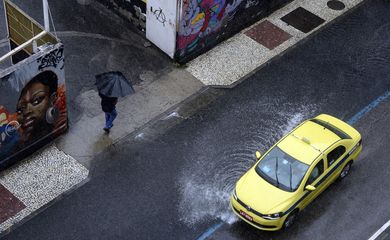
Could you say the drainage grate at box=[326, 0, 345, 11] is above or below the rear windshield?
below

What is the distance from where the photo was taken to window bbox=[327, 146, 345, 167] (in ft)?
52.5

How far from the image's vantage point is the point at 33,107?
53.5 feet

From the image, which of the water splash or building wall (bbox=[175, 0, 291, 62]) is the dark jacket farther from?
building wall (bbox=[175, 0, 291, 62])

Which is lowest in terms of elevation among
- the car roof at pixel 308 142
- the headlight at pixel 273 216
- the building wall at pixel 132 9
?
the headlight at pixel 273 216

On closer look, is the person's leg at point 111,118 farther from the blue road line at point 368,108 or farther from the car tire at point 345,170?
the blue road line at point 368,108

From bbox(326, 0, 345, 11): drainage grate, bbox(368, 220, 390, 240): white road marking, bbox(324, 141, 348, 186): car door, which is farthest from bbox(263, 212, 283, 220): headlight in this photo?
bbox(326, 0, 345, 11): drainage grate

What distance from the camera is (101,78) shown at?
16.7m

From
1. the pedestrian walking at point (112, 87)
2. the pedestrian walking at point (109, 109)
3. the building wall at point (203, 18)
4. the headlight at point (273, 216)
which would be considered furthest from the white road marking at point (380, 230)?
the building wall at point (203, 18)

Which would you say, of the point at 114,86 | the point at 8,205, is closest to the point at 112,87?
the point at 114,86

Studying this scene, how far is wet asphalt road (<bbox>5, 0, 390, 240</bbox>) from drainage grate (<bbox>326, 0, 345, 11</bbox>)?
6.02 ft

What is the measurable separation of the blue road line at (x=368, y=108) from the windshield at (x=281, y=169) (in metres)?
3.67

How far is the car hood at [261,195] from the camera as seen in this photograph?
49.6 feet

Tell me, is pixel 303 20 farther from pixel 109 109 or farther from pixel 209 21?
pixel 109 109

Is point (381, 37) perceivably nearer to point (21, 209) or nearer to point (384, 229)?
point (384, 229)
